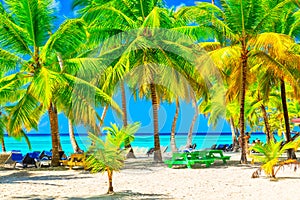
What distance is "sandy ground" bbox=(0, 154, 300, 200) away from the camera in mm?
8875

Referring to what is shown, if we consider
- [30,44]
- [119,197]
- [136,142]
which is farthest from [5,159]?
[136,142]

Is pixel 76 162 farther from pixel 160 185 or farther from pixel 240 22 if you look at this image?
pixel 240 22

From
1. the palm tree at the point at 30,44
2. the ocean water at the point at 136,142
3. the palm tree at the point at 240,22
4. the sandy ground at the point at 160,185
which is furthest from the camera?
the ocean water at the point at 136,142

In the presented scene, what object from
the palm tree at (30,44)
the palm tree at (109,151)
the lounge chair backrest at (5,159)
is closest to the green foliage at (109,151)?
the palm tree at (109,151)

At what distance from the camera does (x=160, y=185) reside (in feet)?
34.5

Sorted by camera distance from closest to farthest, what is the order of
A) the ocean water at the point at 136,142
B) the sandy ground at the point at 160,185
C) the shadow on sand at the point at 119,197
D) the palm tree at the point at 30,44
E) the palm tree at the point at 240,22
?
the shadow on sand at the point at 119,197, the sandy ground at the point at 160,185, the palm tree at the point at 30,44, the palm tree at the point at 240,22, the ocean water at the point at 136,142

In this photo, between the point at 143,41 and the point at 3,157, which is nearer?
the point at 143,41

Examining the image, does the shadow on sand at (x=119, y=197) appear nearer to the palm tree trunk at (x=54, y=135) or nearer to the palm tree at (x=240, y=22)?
the palm tree at (x=240, y=22)

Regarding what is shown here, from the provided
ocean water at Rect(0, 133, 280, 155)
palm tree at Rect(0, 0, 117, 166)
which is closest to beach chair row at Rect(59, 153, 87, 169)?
ocean water at Rect(0, 133, 280, 155)

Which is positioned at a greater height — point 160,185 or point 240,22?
point 240,22

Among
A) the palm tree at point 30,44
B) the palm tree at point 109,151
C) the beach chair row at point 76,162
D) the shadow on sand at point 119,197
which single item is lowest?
the shadow on sand at point 119,197

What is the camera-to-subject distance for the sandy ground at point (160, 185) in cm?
888

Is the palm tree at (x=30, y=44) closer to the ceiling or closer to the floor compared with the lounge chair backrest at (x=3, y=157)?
closer to the ceiling

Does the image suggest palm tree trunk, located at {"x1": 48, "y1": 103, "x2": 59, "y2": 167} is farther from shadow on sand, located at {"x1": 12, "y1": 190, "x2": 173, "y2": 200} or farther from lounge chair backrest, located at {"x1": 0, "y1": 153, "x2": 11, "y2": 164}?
shadow on sand, located at {"x1": 12, "y1": 190, "x2": 173, "y2": 200}
